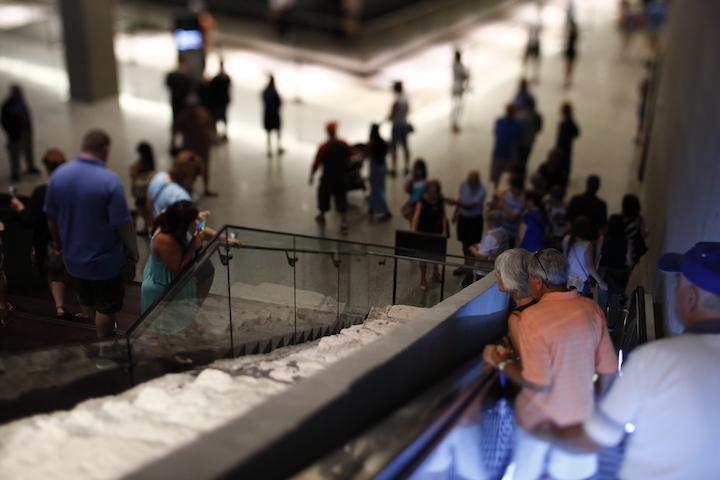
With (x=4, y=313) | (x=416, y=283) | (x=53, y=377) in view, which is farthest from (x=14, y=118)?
(x=53, y=377)

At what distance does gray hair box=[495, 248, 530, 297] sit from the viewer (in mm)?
4281

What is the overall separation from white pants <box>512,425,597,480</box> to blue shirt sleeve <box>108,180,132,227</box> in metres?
3.91

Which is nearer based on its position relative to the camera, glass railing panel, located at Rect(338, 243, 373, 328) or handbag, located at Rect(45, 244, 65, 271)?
handbag, located at Rect(45, 244, 65, 271)

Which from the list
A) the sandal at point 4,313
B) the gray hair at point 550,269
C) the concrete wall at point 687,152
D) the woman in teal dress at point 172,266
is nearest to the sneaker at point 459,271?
the concrete wall at point 687,152

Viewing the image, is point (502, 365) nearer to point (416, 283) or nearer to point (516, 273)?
point (516, 273)

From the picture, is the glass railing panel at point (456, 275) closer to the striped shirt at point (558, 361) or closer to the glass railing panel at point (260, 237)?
the glass railing panel at point (260, 237)

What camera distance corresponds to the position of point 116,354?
5.69 metres

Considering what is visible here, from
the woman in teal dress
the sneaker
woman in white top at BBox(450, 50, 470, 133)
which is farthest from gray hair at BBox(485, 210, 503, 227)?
woman in white top at BBox(450, 50, 470, 133)

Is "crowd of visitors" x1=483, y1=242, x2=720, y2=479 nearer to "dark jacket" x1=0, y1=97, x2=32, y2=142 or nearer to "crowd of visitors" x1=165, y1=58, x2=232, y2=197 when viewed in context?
"crowd of visitors" x1=165, y1=58, x2=232, y2=197

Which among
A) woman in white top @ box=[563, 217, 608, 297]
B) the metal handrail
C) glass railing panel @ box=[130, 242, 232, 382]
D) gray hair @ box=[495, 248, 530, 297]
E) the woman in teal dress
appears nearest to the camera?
gray hair @ box=[495, 248, 530, 297]

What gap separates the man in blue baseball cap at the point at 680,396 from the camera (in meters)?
3.18

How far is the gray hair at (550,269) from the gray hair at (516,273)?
0.10 meters

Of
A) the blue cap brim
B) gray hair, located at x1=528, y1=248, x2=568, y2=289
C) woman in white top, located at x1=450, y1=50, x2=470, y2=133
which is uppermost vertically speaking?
woman in white top, located at x1=450, y1=50, x2=470, y2=133

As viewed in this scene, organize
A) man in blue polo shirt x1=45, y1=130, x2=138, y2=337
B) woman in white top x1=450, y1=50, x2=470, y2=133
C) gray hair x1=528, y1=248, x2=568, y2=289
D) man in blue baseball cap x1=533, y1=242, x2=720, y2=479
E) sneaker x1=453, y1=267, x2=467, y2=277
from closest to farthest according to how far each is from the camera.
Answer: man in blue baseball cap x1=533, y1=242, x2=720, y2=479 → gray hair x1=528, y1=248, x2=568, y2=289 → man in blue polo shirt x1=45, y1=130, x2=138, y2=337 → sneaker x1=453, y1=267, x2=467, y2=277 → woman in white top x1=450, y1=50, x2=470, y2=133
